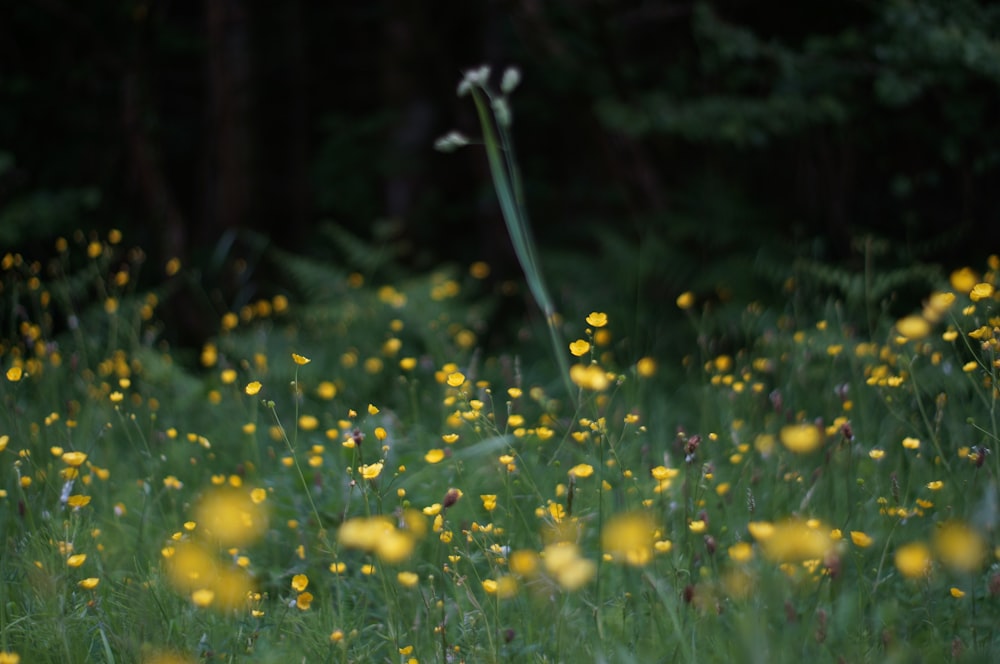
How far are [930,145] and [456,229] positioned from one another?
329cm

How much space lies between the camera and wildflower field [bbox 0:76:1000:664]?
1.44 metres

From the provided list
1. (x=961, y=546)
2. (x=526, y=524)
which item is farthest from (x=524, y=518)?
(x=961, y=546)

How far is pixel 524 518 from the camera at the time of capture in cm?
189

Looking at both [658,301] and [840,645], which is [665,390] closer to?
[658,301]

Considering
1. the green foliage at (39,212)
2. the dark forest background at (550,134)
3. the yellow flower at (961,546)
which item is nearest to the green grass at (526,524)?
the yellow flower at (961,546)

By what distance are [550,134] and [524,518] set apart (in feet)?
15.3

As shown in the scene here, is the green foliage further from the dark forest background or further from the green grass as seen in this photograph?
the green grass

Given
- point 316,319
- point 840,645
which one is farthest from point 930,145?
point 840,645

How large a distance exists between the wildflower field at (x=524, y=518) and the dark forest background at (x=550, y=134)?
0.93m

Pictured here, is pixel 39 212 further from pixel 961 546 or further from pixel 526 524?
pixel 961 546

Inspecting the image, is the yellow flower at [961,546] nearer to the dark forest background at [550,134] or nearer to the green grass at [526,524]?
the green grass at [526,524]

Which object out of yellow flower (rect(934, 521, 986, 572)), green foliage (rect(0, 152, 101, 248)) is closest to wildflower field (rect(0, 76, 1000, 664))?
yellow flower (rect(934, 521, 986, 572))

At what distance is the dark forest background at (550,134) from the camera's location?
380 cm

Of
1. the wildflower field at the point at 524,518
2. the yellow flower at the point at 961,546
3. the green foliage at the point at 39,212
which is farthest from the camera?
the green foliage at the point at 39,212
